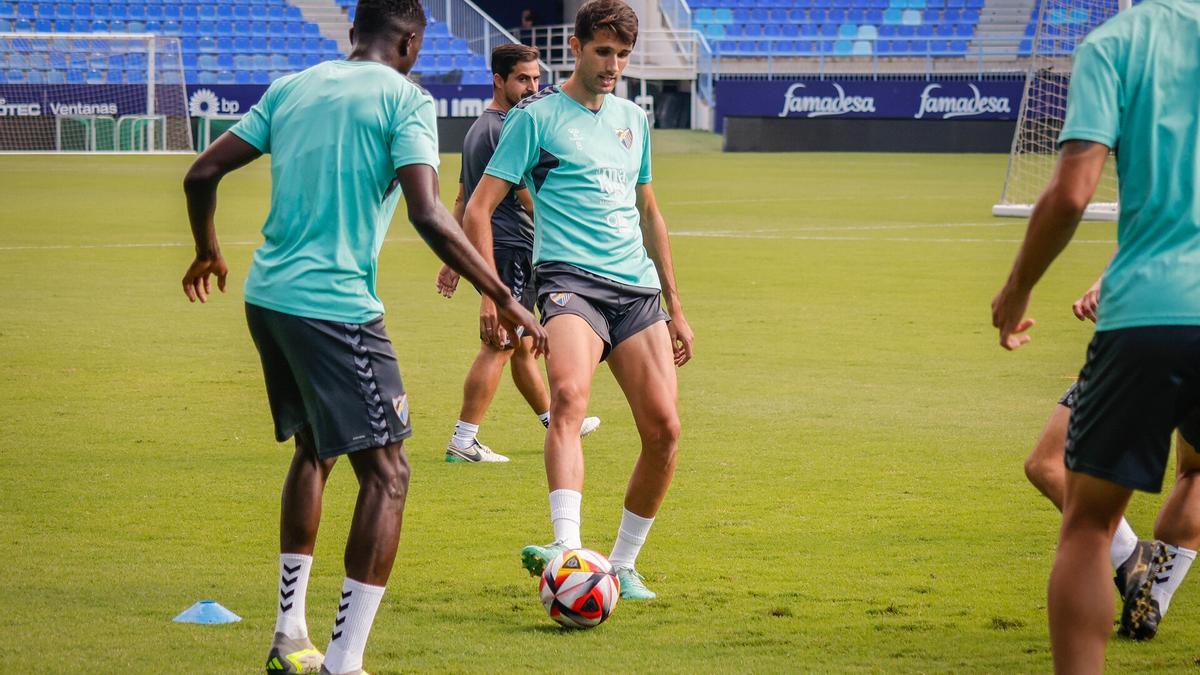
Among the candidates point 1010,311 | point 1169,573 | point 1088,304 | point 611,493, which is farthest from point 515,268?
point 1010,311

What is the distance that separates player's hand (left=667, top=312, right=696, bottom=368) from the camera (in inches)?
242

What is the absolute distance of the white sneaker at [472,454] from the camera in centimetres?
809

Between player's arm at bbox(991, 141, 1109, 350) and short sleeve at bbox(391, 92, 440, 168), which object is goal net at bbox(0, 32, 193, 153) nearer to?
short sleeve at bbox(391, 92, 440, 168)

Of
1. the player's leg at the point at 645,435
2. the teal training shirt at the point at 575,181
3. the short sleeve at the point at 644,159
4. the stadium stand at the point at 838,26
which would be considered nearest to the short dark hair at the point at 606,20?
the teal training shirt at the point at 575,181

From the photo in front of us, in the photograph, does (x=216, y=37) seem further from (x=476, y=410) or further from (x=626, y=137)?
(x=626, y=137)

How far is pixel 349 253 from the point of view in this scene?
14.8ft

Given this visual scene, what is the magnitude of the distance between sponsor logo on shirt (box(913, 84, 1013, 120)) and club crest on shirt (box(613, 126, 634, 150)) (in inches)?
Result: 1581

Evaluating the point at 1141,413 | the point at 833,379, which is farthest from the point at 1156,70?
the point at 833,379

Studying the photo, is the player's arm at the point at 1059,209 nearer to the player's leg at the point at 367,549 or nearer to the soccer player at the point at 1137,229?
the soccer player at the point at 1137,229

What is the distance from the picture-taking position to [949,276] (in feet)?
54.4

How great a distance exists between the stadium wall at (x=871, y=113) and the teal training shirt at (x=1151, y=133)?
4183cm

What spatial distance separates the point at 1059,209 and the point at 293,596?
2501 mm

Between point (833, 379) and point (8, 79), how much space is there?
3623 cm

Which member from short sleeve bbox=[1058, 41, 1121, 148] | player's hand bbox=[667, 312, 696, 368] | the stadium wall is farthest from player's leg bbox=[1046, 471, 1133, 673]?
the stadium wall
